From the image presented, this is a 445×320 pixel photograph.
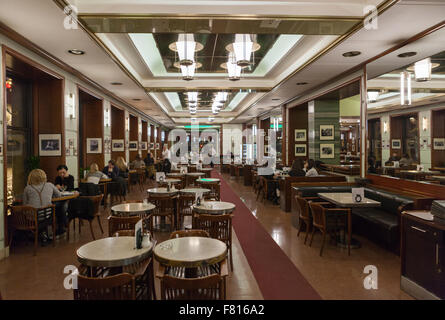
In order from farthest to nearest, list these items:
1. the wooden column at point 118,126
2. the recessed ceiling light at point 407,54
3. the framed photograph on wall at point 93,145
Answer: the wooden column at point 118,126
the framed photograph on wall at point 93,145
the recessed ceiling light at point 407,54

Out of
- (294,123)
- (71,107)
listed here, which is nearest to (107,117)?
(71,107)

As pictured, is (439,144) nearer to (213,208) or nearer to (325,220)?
(325,220)

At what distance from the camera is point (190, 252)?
2.63 meters

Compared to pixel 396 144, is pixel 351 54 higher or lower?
higher

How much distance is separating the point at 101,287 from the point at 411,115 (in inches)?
356

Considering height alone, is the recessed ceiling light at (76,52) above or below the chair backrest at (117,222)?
above

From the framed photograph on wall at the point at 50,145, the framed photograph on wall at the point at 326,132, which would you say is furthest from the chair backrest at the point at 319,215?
the framed photograph on wall at the point at 50,145

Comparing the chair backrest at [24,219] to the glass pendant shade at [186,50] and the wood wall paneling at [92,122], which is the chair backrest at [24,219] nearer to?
the glass pendant shade at [186,50]

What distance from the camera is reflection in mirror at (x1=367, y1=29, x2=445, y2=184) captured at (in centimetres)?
554

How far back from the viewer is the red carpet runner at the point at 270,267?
3400 millimetres

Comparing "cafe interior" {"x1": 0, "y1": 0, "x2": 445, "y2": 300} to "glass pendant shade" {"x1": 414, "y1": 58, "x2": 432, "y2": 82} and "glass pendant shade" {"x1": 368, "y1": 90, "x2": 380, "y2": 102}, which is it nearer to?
"glass pendant shade" {"x1": 414, "y1": 58, "x2": 432, "y2": 82}

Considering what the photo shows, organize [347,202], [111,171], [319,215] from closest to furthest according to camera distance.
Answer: [347,202] < [319,215] < [111,171]

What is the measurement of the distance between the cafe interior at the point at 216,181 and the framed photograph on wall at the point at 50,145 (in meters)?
0.02

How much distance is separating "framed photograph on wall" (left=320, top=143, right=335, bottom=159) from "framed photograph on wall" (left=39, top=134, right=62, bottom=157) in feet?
23.9
